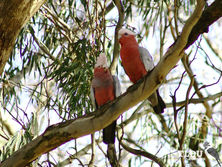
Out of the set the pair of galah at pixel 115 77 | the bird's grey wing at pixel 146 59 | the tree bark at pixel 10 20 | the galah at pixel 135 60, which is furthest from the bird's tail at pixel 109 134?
the tree bark at pixel 10 20

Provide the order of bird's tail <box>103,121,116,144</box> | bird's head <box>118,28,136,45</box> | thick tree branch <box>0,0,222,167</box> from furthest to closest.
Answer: bird's head <box>118,28,136,45</box> < bird's tail <box>103,121,116,144</box> < thick tree branch <box>0,0,222,167</box>

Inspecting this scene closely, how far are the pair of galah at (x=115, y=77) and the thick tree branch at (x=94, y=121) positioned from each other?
472mm

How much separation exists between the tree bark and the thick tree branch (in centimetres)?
42

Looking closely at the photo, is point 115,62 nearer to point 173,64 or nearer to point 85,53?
point 85,53

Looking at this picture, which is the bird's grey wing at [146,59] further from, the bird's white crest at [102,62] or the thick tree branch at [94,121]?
the thick tree branch at [94,121]

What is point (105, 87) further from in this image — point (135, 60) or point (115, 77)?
point (135, 60)

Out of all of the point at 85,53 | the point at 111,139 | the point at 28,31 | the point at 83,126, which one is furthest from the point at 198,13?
A: the point at 28,31

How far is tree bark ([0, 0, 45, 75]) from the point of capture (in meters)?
1.57

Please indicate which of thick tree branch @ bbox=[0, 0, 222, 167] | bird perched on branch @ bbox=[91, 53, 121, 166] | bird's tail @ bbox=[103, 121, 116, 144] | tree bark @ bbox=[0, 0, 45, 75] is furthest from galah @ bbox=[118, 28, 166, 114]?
tree bark @ bbox=[0, 0, 45, 75]

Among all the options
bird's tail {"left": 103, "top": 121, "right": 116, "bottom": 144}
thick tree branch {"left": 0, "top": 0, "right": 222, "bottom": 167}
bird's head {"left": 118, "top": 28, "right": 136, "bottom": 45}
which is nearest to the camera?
thick tree branch {"left": 0, "top": 0, "right": 222, "bottom": 167}

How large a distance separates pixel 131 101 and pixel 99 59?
667 millimetres

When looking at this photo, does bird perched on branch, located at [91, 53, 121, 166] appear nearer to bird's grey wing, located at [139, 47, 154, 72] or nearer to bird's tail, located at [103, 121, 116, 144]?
bird's tail, located at [103, 121, 116, 144]

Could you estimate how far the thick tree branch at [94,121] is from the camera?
1479mm

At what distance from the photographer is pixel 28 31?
113 inches
